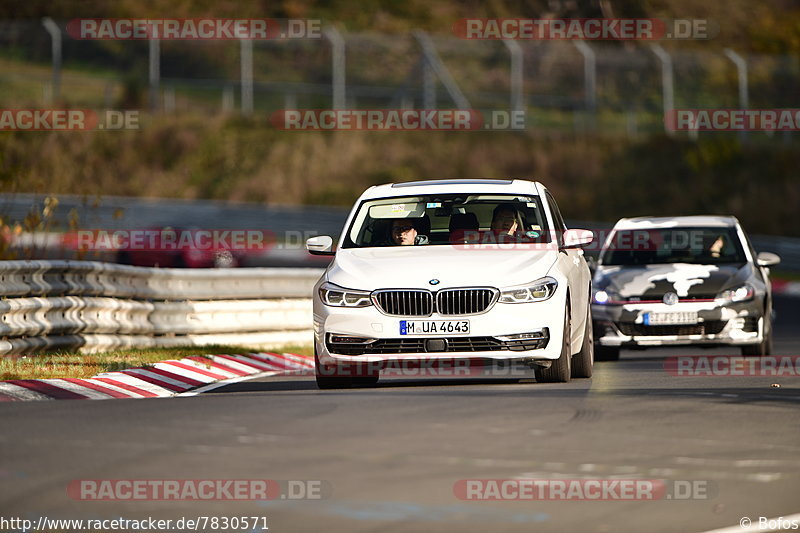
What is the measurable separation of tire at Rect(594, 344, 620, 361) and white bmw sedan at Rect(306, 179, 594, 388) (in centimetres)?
422

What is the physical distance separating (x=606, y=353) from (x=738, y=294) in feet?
5.30

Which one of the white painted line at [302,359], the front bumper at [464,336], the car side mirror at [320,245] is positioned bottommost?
the white painted line at [302,359]

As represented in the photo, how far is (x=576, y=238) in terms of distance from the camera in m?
13.9

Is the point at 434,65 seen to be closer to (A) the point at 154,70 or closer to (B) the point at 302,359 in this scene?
(A) the point at 154,70

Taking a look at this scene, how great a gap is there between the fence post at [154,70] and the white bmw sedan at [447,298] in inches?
1328

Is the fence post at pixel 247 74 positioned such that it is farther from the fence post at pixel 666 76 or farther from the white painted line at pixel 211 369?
the white painted line at pixel 211 369

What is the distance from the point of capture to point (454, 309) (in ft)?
42.3

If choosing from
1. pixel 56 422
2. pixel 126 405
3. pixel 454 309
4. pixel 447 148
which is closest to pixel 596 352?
pixel 454 309

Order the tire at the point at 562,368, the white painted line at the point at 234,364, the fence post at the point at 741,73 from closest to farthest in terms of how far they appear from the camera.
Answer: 1. the tire at the point at 562,368
2. the white painted line at the point at 234,364
3. the fence post at the point at 741,73

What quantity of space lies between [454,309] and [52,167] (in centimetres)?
3945

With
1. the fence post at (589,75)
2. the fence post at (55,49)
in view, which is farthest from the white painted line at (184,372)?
the fence post at (55,49)

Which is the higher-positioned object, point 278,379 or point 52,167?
point 52,167

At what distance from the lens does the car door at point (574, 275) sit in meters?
13.6

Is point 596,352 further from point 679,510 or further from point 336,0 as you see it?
point 336,0
